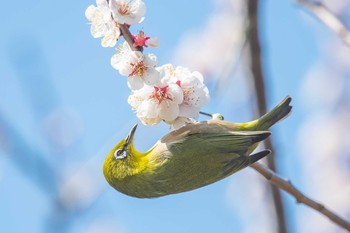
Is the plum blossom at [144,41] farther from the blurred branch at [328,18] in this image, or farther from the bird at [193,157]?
the blurred branch at [328,18]

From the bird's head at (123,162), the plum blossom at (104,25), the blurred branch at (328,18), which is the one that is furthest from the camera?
the bird's head at (123,162)

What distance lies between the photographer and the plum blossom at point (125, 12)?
372 cm

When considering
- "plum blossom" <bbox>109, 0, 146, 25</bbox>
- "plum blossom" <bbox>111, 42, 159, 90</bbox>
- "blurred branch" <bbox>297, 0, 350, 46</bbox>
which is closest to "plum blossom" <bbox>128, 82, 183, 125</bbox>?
"plum blossom" <bbox>111, 42, 159, 90</bbox>

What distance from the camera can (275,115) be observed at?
436 centimetres

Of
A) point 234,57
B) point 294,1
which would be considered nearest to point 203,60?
point 294,1

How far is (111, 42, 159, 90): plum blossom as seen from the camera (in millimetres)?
3729

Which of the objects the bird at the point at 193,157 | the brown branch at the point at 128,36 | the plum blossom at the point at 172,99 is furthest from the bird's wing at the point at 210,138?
the brown branch at the point at 128,36

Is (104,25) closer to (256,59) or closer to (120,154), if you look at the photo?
(256,59)

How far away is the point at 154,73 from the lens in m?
3.76

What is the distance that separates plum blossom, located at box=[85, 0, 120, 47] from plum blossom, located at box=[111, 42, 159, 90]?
89mm

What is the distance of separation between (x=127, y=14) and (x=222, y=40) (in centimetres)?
464

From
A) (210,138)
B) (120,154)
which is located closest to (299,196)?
(210,138)

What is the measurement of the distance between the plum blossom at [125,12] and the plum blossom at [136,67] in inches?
5.5

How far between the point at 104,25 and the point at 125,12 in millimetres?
139
